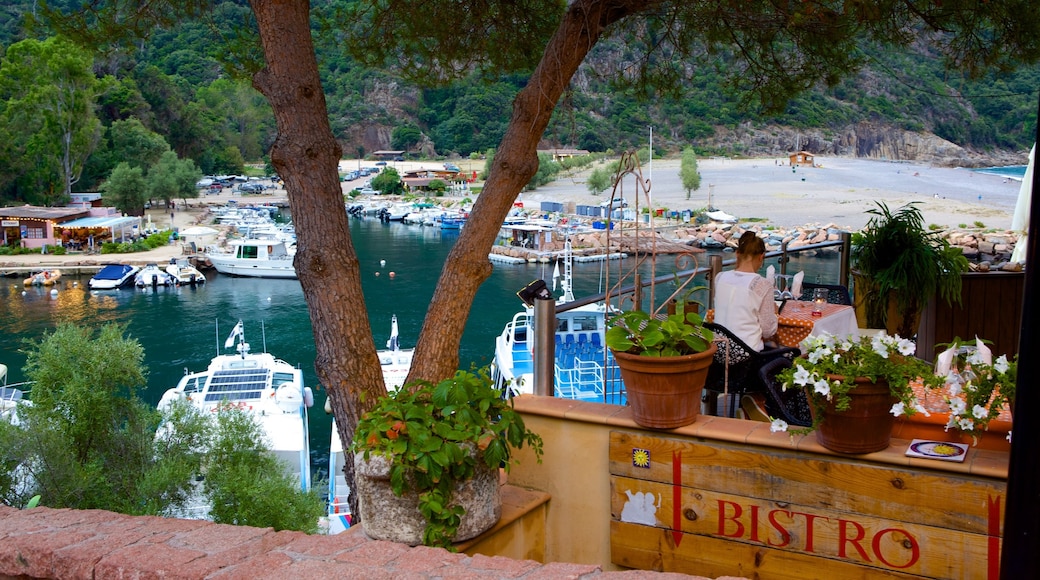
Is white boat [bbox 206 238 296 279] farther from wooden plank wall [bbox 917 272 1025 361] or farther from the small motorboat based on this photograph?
wooden plank wall [bbox 917 272 1025 361]

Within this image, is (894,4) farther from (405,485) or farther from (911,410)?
(405,485)

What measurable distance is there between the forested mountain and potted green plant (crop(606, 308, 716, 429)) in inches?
60.9

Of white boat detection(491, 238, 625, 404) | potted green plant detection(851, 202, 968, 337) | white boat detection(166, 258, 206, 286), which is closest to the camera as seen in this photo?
potted green plant detection(851, 202, 968, 337)

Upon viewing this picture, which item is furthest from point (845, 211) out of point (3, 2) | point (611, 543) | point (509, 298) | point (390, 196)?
point (3, 2)

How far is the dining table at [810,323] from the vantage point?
3531 mm

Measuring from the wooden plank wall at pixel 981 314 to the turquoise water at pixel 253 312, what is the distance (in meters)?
13.9

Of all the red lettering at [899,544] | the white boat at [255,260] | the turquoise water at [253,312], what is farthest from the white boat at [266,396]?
the white boat at [255,260]

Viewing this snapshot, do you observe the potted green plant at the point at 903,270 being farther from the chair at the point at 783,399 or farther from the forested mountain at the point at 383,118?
the chair at the point at 783,399

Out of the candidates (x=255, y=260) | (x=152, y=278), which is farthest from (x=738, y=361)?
(x=255, y=260)

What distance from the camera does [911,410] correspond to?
6.29 ft

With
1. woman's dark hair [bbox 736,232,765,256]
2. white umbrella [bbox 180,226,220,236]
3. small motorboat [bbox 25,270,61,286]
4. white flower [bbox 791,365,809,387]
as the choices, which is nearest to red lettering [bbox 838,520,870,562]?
white flower [bbox 791,365,809,387]

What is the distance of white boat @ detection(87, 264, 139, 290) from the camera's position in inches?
1246

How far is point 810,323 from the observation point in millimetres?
3648

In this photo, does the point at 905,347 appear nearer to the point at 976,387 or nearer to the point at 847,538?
the point at 976,387
